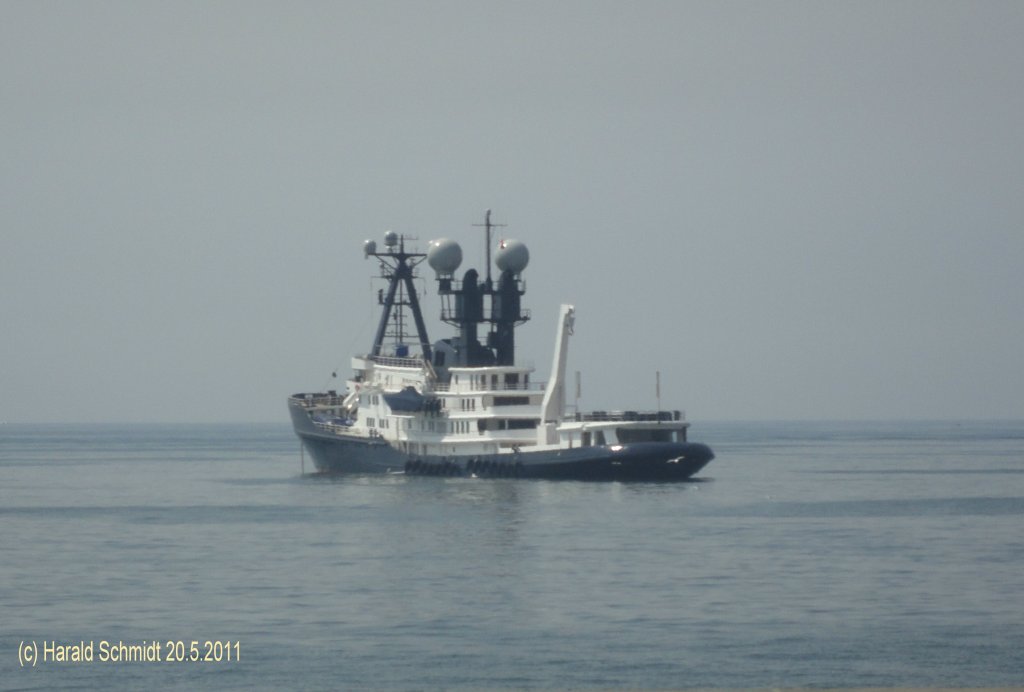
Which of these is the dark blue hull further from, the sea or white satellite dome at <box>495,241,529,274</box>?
white satellite dome at <box>495,241,529,274</box>

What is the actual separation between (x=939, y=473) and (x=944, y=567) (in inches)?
2966

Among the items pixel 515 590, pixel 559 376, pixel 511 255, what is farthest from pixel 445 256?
pixel 515 590

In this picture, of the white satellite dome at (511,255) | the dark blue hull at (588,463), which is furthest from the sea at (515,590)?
the white satellite dome at (511,255)

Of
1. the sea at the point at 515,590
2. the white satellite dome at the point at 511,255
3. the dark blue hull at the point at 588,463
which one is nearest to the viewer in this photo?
the sea at the point at 515,590

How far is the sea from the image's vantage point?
123ft

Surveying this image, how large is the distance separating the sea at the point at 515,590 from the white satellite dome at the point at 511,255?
52.9 feet

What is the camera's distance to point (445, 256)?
105750mm

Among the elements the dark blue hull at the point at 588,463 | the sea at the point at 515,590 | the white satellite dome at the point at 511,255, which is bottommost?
the sea at the point at 515,590

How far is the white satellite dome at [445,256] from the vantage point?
106m

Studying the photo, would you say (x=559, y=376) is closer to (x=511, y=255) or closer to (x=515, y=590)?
(x=511, y=255)

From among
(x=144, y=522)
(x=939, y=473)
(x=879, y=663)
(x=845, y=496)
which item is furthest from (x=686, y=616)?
(x=939, y=473)

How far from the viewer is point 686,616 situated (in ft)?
146

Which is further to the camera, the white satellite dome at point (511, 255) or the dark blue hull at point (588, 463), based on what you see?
the white satellite dome at point (511, 255)

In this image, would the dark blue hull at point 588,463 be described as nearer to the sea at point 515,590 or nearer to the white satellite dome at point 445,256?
the sea at point 515,590
